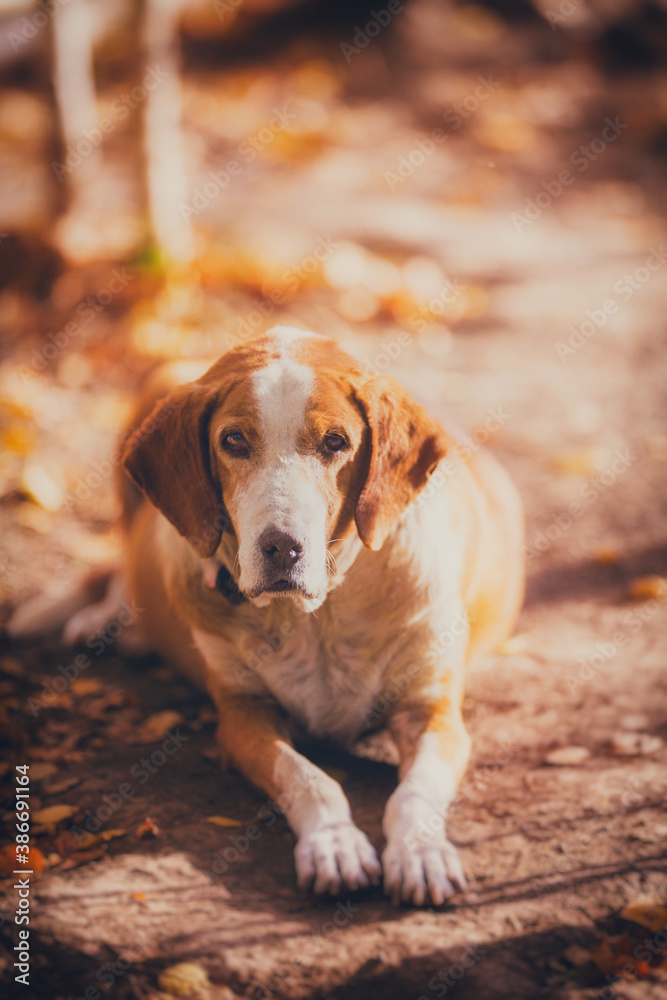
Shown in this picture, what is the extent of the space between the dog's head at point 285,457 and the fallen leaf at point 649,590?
1990mm

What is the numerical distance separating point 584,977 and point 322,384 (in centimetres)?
192

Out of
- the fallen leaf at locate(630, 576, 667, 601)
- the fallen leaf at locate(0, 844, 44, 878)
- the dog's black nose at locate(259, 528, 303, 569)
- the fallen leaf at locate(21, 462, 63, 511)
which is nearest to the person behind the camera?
the dog's black nose at locate(259, 528, 303, 569)

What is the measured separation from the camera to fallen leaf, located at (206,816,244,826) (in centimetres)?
304

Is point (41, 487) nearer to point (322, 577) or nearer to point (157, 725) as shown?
point (157, 725)

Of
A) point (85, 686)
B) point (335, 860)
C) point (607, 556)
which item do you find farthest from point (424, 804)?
point (607, 556)

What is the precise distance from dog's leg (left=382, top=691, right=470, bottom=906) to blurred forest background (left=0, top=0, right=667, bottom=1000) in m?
0.10

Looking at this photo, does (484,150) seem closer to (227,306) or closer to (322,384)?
(227,306)

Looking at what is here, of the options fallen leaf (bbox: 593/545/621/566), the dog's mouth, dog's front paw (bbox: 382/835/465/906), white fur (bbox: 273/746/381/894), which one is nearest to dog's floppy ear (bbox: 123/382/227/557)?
the dog's mouth

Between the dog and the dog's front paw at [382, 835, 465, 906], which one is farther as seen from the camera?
the dog

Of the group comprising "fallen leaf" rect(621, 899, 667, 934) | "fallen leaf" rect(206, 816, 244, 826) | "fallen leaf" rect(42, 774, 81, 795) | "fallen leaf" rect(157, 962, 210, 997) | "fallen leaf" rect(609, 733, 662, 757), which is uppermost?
"fallen leaf" rect(42, 774, 81, 795)

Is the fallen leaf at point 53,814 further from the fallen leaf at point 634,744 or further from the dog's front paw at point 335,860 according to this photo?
the fallen leaf at point 634,744

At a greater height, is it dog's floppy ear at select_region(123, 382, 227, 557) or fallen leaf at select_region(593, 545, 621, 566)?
dog's floppy ear at select_region(123, 382, 227, 557)

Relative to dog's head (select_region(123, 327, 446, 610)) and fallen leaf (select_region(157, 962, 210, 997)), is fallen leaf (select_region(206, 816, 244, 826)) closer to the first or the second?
fallen leaf (select_region(157, 962, 210, 997))

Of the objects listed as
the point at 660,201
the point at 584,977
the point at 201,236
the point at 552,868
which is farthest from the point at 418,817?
the point at 660,201
